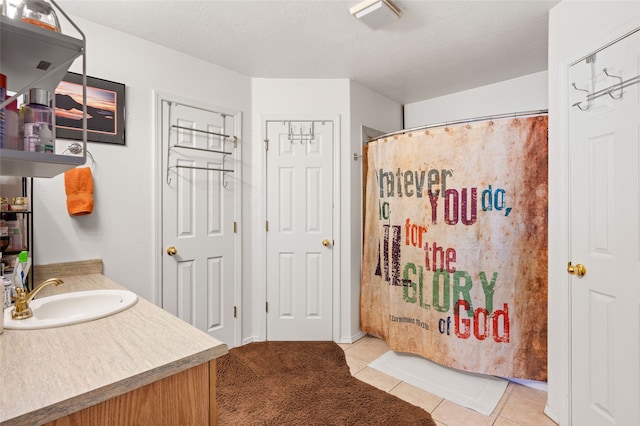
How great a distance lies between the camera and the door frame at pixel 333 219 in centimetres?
288

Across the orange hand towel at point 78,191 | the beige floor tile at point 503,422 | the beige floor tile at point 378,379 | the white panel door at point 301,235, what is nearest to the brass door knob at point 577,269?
the beige floor tile at point 503,422

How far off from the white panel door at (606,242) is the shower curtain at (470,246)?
0.39 metres

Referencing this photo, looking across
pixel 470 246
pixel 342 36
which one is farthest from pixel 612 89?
pixel 342 36

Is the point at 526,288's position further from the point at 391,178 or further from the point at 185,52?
the point at 185,52

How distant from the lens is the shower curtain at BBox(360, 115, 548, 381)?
6.88ft

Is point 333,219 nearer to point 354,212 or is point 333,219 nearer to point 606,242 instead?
point 354,212

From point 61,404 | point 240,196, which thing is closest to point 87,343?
point 61,404

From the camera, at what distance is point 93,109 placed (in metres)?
2.02

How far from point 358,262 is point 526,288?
4.47 ft

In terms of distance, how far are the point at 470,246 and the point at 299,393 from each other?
1535 mm

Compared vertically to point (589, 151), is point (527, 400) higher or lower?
lower

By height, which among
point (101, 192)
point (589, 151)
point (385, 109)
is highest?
point (385, 109)

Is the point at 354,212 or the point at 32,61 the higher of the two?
the point at 32,61

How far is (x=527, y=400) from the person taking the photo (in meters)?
2.03
